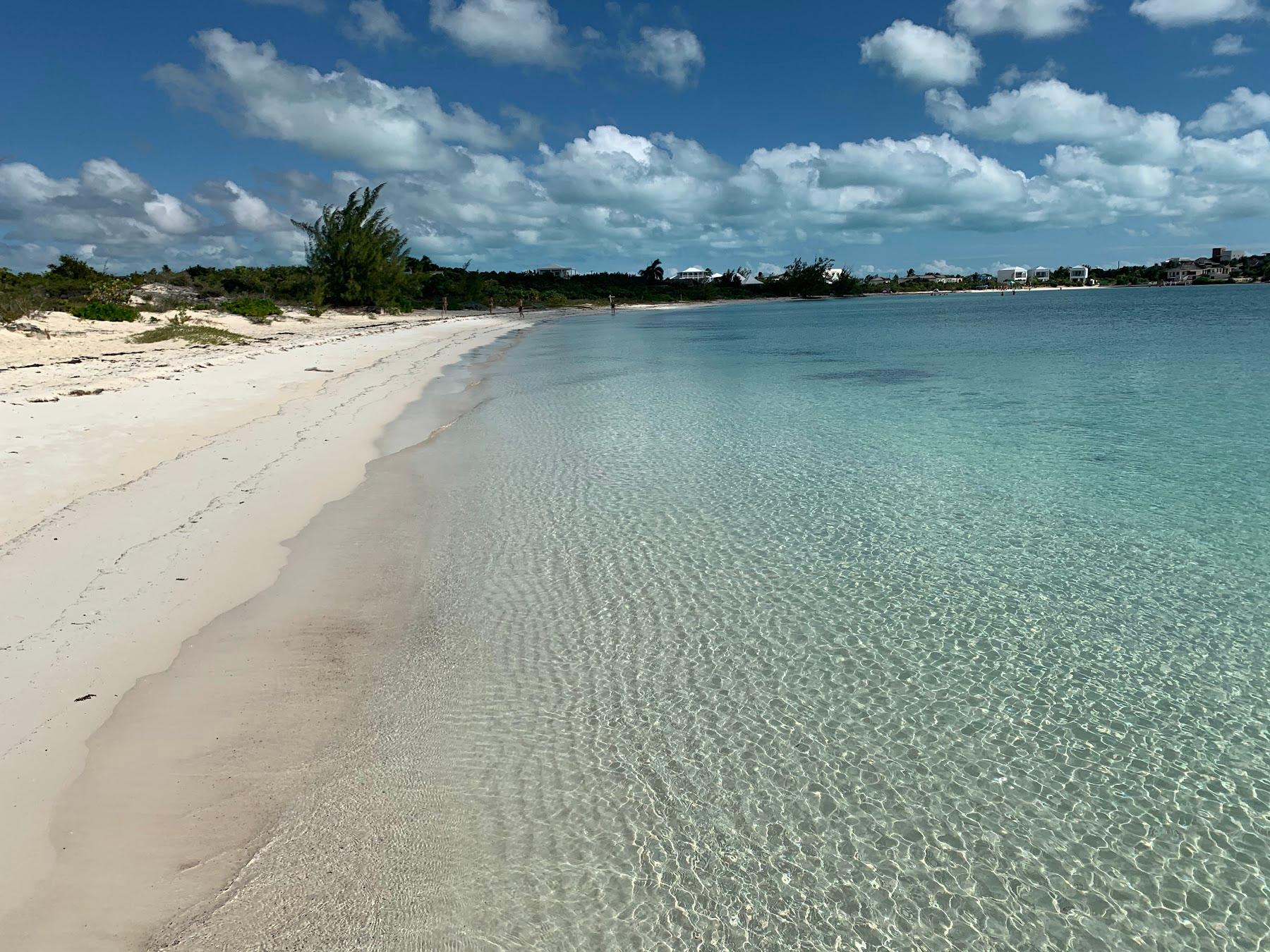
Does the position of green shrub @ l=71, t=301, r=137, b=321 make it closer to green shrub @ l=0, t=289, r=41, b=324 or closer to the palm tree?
green shrub @ l=0, t=289, r=41, b=324

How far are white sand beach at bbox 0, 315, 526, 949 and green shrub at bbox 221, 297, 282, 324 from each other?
64.4 feet

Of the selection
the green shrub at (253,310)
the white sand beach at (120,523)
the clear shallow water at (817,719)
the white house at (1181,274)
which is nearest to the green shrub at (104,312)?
the green shrub at (253,310)

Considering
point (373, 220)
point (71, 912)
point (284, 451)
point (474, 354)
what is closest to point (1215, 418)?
point (284, 451)

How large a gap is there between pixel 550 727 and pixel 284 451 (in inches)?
306

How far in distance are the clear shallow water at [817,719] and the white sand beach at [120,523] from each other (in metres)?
1.25

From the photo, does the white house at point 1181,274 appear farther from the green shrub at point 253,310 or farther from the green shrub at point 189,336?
the green shrub at point 189,336

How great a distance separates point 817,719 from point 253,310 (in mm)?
39796

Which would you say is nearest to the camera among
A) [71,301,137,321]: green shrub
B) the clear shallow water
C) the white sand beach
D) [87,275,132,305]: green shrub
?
the clear shallow water

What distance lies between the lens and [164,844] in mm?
3287

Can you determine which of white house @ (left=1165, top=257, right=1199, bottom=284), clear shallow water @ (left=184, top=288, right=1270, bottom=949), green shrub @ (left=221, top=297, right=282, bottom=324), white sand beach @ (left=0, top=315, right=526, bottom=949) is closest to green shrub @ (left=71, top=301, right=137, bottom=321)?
green shrub @ (left=221, top=297, right=282, bottom=324)

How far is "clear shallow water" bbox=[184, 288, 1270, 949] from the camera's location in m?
3.05

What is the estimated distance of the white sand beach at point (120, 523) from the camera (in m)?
3.85

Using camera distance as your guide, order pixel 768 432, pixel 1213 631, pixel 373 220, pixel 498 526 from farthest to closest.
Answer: pixel 373 220, pixel 768 432, pixel 498 526, pixel 1213 631

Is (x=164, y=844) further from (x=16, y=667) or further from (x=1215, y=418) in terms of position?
(x=1215, y=418)
